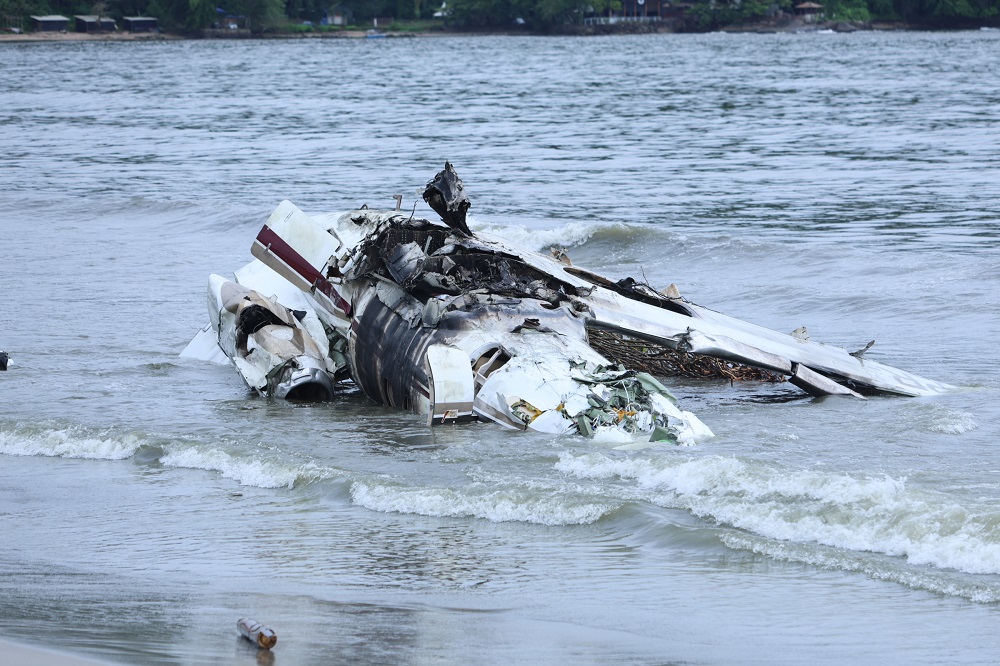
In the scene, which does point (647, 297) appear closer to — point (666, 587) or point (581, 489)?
point (581, 489)

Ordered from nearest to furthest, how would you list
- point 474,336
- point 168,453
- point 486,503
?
1. point 486,503
2. point 168,453
3. point 474,336

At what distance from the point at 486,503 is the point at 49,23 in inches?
6994

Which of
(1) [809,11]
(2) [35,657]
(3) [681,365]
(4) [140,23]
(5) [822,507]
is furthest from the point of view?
(1) [809,11]

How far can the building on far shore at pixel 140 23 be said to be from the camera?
17938 centimetres

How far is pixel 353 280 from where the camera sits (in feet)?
51.5

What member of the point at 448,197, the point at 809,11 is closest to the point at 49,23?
the point at 809,11

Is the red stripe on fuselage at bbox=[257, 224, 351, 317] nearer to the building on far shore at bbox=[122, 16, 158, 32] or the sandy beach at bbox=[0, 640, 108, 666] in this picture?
the sandy beach at bbox=[0, 640, 108, 666]

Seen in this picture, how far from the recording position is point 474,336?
44.7ft

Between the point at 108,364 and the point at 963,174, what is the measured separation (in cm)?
2687

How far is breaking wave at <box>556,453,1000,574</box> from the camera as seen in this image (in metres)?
9.26

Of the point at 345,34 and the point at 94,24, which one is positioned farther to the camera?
the point at 345,34

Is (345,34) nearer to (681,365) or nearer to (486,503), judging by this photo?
(681,365)

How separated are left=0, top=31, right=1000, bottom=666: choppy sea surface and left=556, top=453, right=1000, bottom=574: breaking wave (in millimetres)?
29

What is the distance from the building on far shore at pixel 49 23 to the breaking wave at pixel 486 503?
575ft
